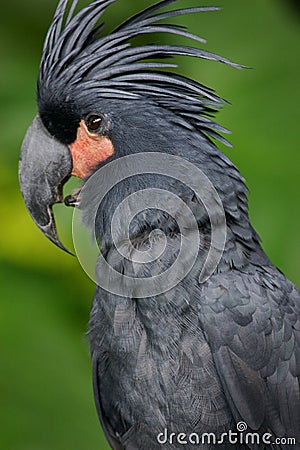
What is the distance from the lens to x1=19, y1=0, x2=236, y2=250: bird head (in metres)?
1.82

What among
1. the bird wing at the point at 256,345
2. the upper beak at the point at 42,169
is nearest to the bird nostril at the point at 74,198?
the upper beak at the point at 42,169

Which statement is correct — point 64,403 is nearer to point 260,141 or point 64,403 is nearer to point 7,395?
point 7,395

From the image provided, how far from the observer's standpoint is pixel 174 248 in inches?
70.6

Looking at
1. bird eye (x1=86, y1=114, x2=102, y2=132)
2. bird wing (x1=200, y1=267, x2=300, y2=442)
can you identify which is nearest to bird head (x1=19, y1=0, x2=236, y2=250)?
bird eye (x1=86, y1=114, x2=102, y2=132)

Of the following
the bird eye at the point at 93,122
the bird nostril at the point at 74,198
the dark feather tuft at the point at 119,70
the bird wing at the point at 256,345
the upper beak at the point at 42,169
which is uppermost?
the dark feather tuft at the point at 119,70

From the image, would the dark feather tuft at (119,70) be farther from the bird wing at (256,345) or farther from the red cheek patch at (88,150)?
the bird wing at (256,345)

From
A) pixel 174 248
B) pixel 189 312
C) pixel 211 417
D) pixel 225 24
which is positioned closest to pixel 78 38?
pixel 174 248

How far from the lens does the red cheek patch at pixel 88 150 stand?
1.86 meters

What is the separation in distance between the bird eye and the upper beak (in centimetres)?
9

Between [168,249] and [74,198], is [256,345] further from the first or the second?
[74,198]

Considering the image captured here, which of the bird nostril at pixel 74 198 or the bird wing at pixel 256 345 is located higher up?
the bird nostril at pixel 74 198

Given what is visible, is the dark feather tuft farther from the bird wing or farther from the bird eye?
the bird wing

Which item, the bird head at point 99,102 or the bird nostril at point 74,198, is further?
the bird nostril at point 74,198

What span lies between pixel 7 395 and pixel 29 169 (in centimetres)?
112
